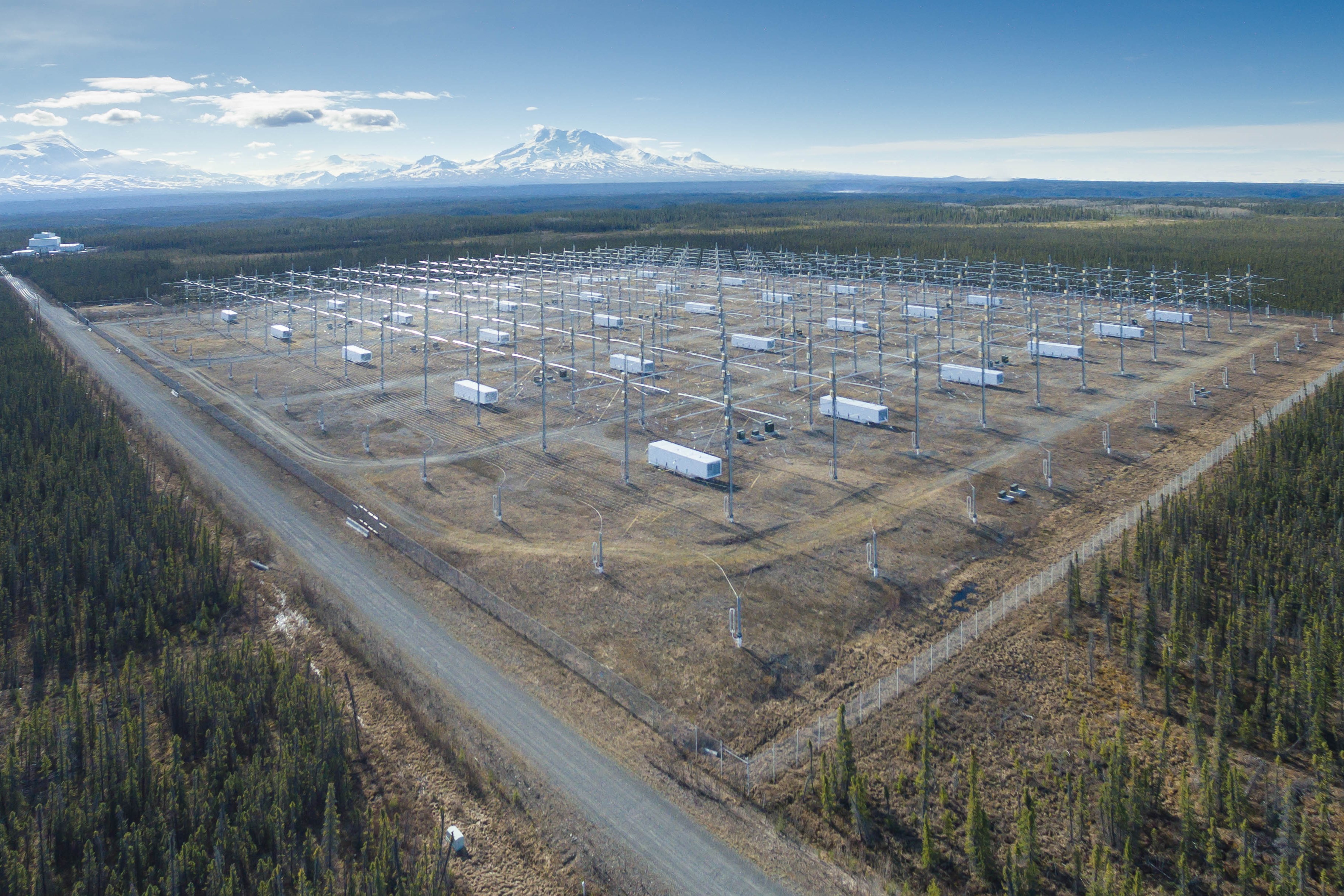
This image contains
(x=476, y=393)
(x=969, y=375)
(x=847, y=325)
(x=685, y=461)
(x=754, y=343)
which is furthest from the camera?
(x=847, y=325)

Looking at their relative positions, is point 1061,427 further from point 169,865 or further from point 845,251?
point 845,251

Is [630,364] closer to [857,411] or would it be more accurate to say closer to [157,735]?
[857,411]

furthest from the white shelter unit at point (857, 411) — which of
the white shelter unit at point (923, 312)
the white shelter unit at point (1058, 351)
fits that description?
the white shelter unit at point (923, 312)

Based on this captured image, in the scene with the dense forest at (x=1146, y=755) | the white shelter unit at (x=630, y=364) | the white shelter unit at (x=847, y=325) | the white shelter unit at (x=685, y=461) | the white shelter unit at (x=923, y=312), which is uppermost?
the white shelter unit at (x=923, y=312)

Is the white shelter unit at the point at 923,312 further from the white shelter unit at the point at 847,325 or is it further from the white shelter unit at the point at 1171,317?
the white shelter unit at the point at 1171,317

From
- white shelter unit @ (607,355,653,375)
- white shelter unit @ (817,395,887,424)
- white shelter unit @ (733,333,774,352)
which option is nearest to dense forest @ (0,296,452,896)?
white shelter unit @ (607,355,653,375)

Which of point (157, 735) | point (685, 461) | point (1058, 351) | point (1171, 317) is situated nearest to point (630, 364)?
point (685, 461)
